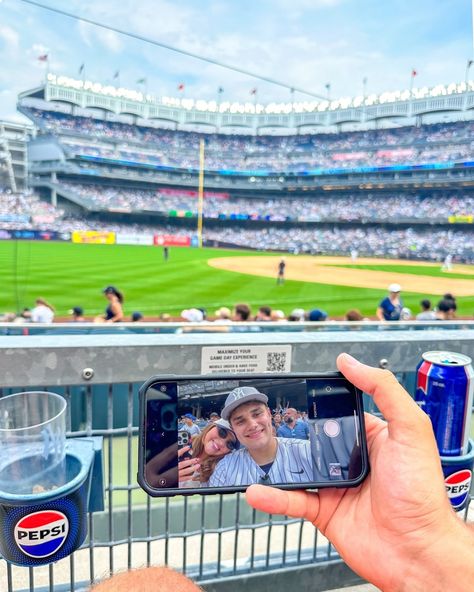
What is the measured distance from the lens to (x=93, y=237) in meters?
46.1

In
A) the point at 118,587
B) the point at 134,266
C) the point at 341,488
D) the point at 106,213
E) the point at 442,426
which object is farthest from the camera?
the point at 106,213

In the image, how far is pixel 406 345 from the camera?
2033 millimetres

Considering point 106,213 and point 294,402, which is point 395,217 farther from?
point 294,402

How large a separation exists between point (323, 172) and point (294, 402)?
61380 mm

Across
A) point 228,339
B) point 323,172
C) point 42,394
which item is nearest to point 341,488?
point 228,339

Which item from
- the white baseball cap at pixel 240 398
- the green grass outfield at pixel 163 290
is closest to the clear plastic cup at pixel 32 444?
the white baseball cap at pixel 240 398

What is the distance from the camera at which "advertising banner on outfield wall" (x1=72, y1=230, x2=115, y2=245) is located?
4475cm

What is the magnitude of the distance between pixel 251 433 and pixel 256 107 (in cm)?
7405

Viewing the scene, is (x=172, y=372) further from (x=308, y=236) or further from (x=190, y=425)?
(x=308, y=236)

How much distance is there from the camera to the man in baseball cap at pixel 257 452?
4.57ft

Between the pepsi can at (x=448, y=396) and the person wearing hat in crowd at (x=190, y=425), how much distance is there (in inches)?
36.7

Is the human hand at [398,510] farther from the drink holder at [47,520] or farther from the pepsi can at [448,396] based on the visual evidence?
the drink holder at [47,520]

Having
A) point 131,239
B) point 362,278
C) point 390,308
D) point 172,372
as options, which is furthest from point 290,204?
point 172,372

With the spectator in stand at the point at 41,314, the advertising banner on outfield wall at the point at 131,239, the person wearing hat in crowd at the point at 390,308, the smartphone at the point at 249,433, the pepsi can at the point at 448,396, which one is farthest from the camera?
the advertising banner on outfield wall at the point at 131,239
